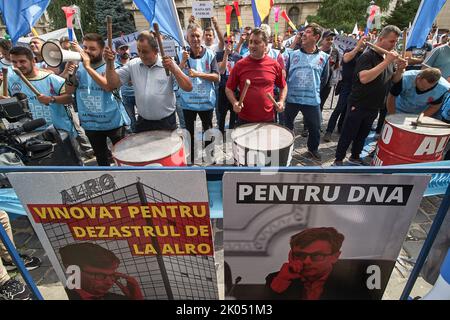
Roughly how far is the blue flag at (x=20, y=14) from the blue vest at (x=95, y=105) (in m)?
1.02

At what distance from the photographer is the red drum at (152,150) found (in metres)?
2.38

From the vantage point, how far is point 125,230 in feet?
6.03

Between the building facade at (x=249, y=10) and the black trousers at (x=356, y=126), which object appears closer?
the black trousers at (x=356, y=126)

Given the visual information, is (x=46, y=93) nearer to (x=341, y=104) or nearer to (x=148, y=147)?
(x=148, y=147)

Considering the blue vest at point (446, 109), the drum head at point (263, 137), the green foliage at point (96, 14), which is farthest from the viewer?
the green foliage at point (96, 14)

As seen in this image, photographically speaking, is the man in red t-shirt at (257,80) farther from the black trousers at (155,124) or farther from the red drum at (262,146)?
the black trousers at (155,124)

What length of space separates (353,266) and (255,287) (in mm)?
722

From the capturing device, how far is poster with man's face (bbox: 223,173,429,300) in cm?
161

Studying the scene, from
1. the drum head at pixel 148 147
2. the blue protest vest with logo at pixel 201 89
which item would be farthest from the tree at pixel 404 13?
the drum head at pixel 148 147

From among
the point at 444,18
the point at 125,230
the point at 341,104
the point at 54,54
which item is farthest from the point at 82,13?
the point at 444,18

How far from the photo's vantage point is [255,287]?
6.91ft

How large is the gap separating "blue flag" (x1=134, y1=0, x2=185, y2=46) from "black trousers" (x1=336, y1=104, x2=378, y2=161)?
271 centimetres

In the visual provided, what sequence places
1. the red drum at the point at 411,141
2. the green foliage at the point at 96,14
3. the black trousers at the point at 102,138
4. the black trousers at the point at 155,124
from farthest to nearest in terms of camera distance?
1. the green foliage at the point at 96,14
2. the black trousers at the point at 102,138
3. the black trousers at the point at 155,124
4. the red drum at the point at 411,141
